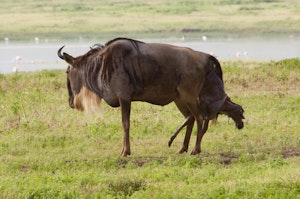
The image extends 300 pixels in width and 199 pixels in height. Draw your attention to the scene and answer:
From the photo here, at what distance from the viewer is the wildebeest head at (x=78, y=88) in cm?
1308

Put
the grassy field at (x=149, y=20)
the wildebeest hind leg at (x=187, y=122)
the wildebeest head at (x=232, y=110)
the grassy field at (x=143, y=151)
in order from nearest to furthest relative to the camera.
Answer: the grassy field at (x=143, y=151) → the wildebeest hind leg at (x=187, y=122) → the wildebeest head at (x=232, y=110) → the grassy field at (x=149, y=20)

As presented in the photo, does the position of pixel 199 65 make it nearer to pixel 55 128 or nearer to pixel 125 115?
pixel 125 115

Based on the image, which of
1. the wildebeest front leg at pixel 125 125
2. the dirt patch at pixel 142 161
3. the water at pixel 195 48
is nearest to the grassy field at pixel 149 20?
the water at pixel 195 48

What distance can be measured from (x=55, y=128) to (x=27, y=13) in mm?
49893

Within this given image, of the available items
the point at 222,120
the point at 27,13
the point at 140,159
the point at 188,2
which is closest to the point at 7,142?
the point at 140,159

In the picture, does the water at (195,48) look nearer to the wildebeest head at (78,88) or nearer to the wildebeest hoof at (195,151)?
the wildebeest head at (78,88)

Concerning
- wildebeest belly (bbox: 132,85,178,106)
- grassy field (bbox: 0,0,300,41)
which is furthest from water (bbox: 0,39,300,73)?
wildebeest belly (bbox: 132,85,178,106)

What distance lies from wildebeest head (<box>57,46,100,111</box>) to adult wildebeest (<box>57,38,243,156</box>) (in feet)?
0.17

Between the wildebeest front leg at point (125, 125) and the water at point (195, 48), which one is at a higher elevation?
the wildebeest front leg at point (125, 125)

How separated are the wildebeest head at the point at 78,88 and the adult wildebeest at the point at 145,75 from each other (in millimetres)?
53

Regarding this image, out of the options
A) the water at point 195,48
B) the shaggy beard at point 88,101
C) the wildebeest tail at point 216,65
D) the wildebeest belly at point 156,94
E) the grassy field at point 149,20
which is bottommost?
the grassy field at point 149,20

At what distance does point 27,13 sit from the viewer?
63875mm

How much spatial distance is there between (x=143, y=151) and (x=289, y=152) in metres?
2.09

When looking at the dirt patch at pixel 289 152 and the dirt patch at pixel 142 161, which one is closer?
the dirt patch at pixel 142 161
